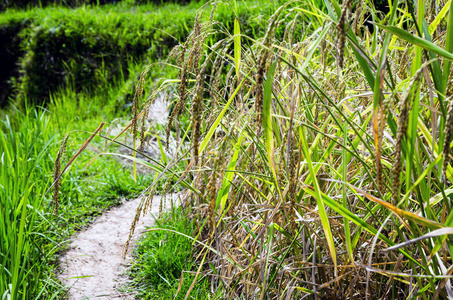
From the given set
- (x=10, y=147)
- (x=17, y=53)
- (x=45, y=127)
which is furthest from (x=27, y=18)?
(x=10, y=147)

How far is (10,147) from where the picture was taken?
2664mm

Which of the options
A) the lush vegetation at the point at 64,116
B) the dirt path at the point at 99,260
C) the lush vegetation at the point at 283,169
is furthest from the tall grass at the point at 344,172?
the lush vegetation at the point at 64,116

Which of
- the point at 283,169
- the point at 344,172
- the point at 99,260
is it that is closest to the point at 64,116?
the point at 99,260

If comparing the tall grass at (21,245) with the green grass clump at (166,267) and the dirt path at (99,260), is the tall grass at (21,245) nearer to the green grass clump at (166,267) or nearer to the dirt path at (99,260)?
the dirt path at (99,260)

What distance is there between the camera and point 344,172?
4.13ft

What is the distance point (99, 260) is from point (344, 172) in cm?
154

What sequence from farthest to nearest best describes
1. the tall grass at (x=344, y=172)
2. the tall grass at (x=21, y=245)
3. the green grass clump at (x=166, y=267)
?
the green grass clump at (x=166, y=267)
the tall grass at (x=21, y=245)
the tall grass at (x=344, y=172)

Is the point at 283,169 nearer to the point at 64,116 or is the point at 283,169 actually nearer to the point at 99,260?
the point at 99,260

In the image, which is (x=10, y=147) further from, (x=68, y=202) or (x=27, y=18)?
(x=27, y=18)

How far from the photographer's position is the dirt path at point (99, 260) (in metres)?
1.99

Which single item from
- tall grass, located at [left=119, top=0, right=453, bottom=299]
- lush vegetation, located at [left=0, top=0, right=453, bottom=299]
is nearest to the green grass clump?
lush vegetation, located at [left=0, top=0, right=453, bottom=299]

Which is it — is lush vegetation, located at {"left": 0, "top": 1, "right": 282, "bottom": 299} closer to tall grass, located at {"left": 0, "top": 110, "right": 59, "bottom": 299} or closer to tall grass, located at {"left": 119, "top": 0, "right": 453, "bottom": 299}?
tall grass, located at {"left": 0, "top": 110, "right": 59, "bottom": 299}

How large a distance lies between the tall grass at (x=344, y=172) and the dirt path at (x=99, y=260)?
54 centimetres

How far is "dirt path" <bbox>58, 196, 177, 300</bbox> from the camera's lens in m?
1.99
